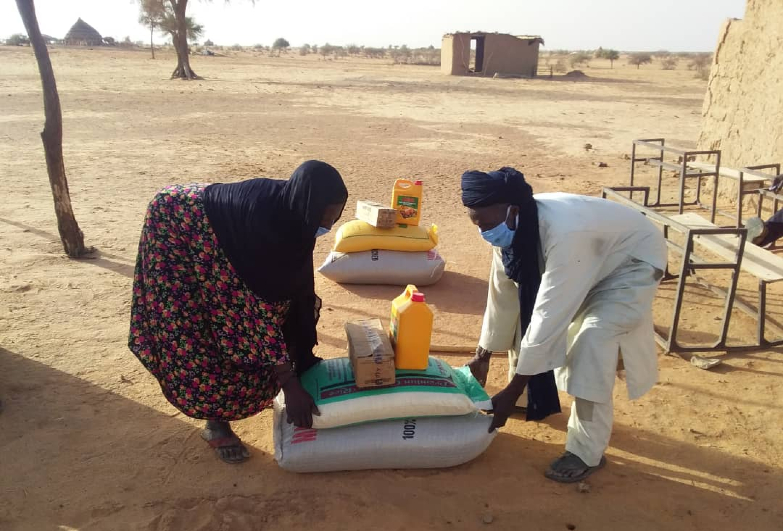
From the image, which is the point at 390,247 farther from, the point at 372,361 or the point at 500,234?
the point at 500,234

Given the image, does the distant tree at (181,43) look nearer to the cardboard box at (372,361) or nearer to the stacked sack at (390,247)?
the stacked sack at (390,247)

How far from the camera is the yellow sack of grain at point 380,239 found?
5262 millimetres

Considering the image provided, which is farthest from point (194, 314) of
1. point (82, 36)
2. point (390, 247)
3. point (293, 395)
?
point (82, 36)

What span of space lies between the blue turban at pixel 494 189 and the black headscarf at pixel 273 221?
0.52 metres

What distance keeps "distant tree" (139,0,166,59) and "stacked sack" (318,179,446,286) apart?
32.8m

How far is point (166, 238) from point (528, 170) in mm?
8713

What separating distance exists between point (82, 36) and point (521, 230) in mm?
59677

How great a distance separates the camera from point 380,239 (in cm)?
527

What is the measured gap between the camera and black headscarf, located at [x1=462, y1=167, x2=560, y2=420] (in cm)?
247

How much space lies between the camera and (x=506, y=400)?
106 inches

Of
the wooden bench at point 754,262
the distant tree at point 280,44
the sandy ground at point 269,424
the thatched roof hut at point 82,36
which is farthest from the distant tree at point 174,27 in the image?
the distant tree at point 280,44

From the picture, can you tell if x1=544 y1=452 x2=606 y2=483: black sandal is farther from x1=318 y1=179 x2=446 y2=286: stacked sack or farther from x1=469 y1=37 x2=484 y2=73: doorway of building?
x1=469 y1=37 x2=484 y2=73: doorway of building

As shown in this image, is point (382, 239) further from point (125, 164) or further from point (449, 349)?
point (125, 164)

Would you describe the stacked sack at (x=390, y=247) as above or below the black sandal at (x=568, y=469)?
above
